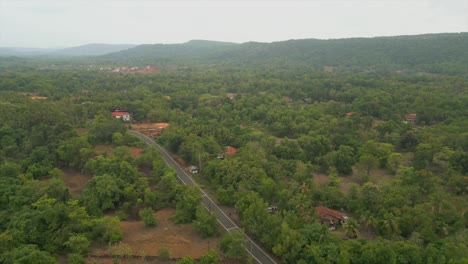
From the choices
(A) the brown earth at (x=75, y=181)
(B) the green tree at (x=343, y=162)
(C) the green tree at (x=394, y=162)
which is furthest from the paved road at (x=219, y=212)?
(C) the green tree at (x=394, y=162)

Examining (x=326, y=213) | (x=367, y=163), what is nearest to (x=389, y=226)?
(x=326, y=213)

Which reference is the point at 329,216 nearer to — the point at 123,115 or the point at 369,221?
the point at 369,221

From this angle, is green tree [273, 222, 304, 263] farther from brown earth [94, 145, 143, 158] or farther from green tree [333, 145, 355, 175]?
brown earth [94, 145, 143, 158]

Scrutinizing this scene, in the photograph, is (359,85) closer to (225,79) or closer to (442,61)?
(225,79)

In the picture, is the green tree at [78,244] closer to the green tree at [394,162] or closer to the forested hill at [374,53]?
the green tree at [394,162]

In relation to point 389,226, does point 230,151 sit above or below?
above

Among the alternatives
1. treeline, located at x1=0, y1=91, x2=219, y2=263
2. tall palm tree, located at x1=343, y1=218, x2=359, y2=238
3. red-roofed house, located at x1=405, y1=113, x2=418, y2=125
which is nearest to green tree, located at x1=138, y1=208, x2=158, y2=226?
treeline, located at x1=0, y1=91, x2=219, y2=263

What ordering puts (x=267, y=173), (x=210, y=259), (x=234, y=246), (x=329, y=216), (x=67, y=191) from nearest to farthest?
(x=210, y=259), (x=234, y=246), (x=329, y=216), (x=67, y=191), (x=267, y=173)
